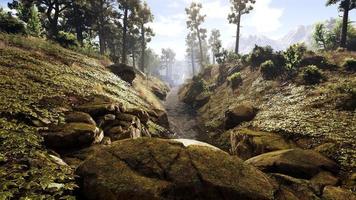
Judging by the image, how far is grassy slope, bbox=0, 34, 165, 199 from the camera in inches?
293

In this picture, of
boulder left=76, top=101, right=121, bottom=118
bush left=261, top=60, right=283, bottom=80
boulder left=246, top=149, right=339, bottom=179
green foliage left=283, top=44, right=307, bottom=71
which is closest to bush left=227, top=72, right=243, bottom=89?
bush left=261, top=60, right=283, bottom=80

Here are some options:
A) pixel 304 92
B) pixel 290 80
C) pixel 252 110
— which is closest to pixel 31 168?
pixel 252 110

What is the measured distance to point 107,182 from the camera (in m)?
7.68

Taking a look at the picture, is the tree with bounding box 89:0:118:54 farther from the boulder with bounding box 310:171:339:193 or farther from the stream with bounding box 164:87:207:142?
the boulder with bounding box 310:171:339:193

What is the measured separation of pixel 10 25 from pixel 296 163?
26.5m

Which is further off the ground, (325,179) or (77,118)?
(77,118)

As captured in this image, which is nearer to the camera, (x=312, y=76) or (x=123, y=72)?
(x=312, y=76)

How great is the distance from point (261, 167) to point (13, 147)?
8.13 metres

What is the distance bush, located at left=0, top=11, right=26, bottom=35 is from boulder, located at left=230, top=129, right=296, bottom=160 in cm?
2201

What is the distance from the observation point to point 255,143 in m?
15.5

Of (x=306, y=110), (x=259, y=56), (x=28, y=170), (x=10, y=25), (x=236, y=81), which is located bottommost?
(x=28, y=170)

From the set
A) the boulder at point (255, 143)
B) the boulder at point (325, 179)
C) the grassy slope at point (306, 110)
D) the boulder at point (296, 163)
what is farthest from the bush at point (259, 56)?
the boulder at point (325, 179)

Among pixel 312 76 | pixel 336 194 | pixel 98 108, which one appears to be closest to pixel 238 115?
pixel 312 76

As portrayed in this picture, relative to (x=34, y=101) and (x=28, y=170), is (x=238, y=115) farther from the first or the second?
(x=28, y=170)
